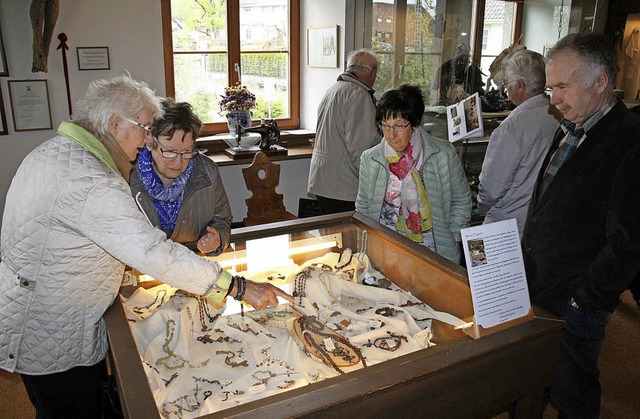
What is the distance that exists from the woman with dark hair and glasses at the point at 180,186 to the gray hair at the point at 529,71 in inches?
Result: 62.0

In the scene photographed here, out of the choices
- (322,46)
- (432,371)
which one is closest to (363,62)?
(322,46)

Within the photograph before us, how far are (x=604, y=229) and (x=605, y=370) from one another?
64.0 inches

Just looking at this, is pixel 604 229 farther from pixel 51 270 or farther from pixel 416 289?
pixel 51 270

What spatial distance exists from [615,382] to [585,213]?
5.24ft

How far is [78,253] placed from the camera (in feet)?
4.88

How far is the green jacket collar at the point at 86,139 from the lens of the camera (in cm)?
148

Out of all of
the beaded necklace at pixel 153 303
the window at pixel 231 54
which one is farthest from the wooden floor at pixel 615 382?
the window at pixel 231 54

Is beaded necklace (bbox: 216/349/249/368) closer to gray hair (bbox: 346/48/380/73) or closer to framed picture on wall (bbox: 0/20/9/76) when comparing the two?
gray hair (bbox: 346/48/380/73)

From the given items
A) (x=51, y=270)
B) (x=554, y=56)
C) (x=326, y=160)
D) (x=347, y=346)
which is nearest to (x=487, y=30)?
(x=326, y=160)

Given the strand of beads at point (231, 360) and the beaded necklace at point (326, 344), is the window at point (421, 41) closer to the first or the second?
the beaded necklace at point (326, 344)

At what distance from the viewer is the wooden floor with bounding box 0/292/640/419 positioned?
2514mm

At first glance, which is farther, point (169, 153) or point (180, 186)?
point (180, 186)

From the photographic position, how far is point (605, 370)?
2.88 meters

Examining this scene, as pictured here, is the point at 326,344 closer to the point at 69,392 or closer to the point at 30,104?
the point at 69,392
